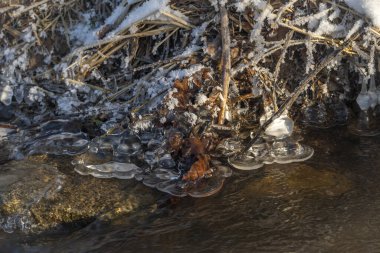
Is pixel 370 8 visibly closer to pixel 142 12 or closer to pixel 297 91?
pixel 297 91

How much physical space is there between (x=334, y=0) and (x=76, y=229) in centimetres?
210

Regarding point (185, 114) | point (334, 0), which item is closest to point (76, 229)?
point (185, 114)

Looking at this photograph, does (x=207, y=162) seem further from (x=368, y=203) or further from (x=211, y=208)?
(x=368, y=203)

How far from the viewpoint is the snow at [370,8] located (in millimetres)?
3186

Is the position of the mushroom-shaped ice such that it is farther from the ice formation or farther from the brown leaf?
the brown leaf

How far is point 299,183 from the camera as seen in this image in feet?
9.41

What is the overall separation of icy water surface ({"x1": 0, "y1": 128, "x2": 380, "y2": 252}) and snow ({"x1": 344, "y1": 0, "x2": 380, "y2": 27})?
33.4 inches

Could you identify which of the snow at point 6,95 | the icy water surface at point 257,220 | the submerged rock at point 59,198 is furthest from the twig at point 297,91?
the snow at point 6,95

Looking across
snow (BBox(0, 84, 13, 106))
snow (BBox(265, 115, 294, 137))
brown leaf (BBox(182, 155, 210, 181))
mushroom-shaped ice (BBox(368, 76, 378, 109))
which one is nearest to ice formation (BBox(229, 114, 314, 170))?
snow (BBox(265, 115, 294, 137))

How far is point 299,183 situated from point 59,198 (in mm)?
1302

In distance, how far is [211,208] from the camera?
2715 mm

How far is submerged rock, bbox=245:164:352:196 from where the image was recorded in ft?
9.18

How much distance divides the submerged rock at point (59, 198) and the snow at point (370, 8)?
5.56 ft

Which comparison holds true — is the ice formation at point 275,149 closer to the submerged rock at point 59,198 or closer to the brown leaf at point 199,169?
the brown leaf at point 199,169
